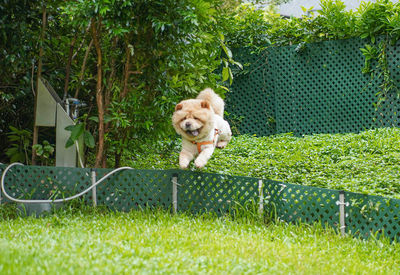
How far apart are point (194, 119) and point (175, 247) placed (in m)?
1.21

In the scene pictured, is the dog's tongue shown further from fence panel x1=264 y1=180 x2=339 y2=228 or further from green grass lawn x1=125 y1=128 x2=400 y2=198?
green grass lawn x1=125 y1=128 x2=400 y2=198

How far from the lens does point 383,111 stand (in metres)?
8.45

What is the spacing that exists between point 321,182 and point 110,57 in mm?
2920

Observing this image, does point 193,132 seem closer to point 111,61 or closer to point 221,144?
point 221,144

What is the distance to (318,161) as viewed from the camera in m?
6.35

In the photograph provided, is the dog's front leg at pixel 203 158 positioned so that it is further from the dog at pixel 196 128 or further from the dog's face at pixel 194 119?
the dog's face at pixel 194 119

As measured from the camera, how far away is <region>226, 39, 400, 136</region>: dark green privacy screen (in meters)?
8.62

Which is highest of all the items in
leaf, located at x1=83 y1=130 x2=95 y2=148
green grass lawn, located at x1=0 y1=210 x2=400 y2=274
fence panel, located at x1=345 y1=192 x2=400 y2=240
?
leaf, located at x1=83 y1=130 x2=95 y2=148

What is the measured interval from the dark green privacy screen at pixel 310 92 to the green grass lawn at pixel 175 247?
495cm

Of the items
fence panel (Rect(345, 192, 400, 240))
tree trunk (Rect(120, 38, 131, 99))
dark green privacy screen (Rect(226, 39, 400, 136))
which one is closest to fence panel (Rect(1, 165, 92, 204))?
tree trunk (Rect(120, 38, 131, 99))

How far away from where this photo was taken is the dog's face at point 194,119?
4118mm

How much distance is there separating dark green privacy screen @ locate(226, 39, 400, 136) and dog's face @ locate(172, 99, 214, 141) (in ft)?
17.2

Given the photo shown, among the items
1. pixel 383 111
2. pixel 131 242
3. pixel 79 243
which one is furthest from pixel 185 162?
pixel 383 111

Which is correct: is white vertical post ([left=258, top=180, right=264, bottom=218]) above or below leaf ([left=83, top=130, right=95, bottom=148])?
below
